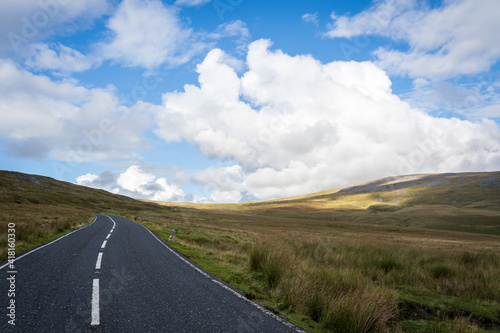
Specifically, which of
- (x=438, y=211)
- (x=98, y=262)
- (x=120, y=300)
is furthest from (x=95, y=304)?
(x=438, y=211)

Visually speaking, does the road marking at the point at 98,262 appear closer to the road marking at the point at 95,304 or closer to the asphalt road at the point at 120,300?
the asphalt road at the point at 120,300

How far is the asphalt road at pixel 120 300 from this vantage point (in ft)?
16.7

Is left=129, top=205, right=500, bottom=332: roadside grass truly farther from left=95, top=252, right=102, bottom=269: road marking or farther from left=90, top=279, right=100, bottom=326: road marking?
left=95, top=252, right=102, bottom=269: road marking

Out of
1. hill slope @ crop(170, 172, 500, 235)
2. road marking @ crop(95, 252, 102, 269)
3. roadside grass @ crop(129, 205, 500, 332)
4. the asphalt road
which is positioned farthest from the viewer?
hill slope @ crop(170, 172, 500, 235)

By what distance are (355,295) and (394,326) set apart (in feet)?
4.17

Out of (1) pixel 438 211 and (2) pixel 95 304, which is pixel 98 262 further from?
(1) pixel 438 211

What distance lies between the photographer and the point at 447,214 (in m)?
89.6

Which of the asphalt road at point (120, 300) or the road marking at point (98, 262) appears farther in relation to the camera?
the road marking at point (98, 262)

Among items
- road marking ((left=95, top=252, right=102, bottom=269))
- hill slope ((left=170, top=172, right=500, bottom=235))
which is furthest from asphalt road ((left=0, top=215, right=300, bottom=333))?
hill slope ((left=170, top=172, right=500, bottom=235))

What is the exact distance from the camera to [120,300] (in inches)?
249

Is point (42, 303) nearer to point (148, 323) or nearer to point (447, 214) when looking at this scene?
point (148, 323)

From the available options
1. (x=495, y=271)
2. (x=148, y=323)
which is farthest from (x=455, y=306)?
(x=148, y=323)

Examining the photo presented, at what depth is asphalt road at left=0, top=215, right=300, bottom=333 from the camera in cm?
509

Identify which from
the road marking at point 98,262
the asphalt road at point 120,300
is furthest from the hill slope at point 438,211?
the road marking at point 98,262
